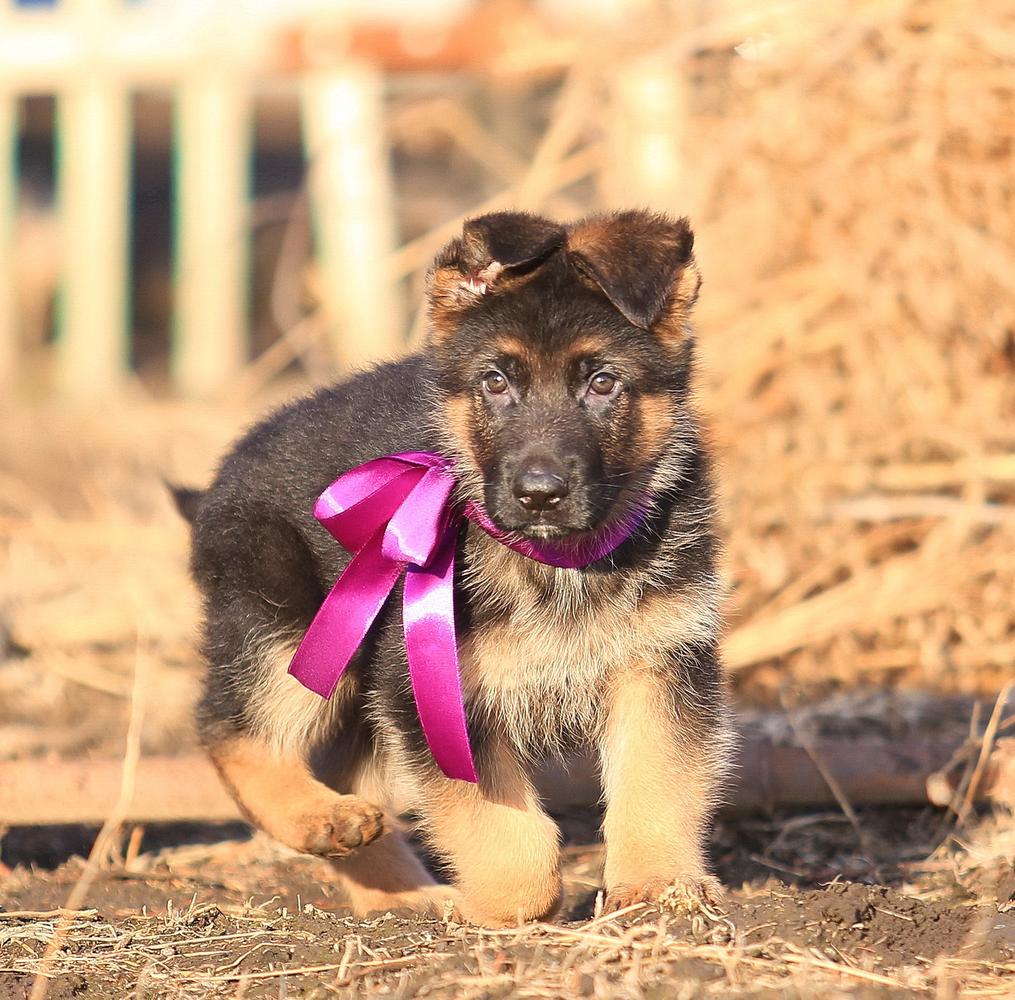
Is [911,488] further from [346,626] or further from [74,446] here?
[74,446]

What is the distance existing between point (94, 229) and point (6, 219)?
2.67 ft

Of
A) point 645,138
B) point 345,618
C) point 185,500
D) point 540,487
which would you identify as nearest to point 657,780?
point 540,487

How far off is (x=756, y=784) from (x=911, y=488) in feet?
7.80

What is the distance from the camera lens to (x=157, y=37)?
12.7 metres

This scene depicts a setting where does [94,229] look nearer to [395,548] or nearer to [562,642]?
[395,548]

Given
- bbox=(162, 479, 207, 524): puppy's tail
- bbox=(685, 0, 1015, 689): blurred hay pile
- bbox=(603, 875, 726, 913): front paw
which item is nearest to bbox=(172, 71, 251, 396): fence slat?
bbox=(685, 0, 1015, 689): blurred hay pile

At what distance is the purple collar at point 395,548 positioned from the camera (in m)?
3.76

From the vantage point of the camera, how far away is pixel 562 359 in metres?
3.80

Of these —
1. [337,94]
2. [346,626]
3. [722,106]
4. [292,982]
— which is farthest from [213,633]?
[337,94]

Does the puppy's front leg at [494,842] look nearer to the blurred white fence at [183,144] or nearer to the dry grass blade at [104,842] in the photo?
the dry grass blade at [104,842]

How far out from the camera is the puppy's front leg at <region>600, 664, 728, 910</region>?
3.62 metres

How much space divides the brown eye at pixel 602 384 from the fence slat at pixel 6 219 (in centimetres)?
969

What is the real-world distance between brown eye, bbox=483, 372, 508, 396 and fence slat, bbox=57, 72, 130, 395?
9005 millimetres

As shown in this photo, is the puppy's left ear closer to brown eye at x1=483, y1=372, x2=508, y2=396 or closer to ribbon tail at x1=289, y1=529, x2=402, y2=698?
brown eye at x1=483, y1=372, x2=508, y2=396
